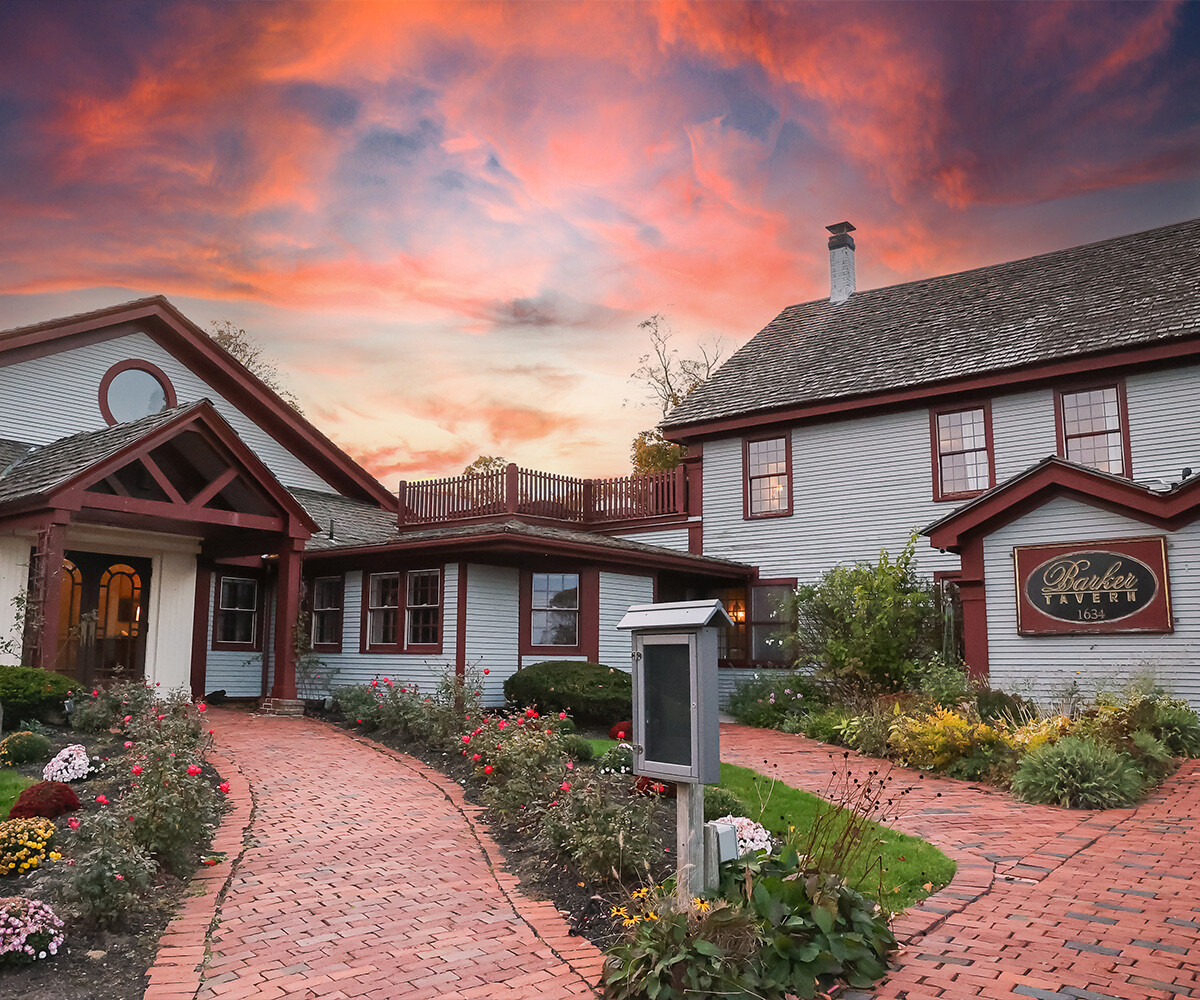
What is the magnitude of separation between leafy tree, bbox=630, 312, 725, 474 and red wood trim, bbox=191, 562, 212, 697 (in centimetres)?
1849

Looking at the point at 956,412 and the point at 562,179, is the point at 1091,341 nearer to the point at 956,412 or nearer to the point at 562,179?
the point at 956,412

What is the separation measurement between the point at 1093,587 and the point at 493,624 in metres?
9.39

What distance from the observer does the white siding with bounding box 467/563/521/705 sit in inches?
620

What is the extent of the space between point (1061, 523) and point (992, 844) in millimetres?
7065

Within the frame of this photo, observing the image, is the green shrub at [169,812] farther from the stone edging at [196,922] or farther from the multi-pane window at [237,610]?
the multi-pane window at [237,610]

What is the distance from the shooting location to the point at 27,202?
14.6m

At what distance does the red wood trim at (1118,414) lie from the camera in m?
14.8

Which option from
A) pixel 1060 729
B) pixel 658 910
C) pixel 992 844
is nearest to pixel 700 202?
pixel 1060 729

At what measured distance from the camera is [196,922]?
18.6 ft

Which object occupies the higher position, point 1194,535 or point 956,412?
point 956,412

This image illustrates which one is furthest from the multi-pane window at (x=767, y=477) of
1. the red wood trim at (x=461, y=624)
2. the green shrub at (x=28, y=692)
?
the green shrub at (x=28, y=692)

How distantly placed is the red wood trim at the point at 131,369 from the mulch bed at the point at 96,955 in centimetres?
1212

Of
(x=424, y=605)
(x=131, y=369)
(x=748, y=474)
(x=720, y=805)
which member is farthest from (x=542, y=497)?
(x=720, y=805)

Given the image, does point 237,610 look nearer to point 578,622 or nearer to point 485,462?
point 578,622
